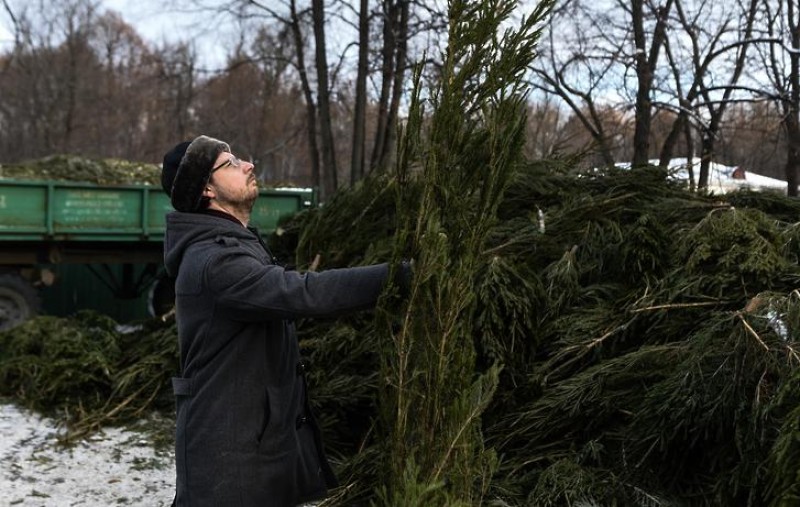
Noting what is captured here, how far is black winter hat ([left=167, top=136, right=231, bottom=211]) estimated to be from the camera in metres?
2.08

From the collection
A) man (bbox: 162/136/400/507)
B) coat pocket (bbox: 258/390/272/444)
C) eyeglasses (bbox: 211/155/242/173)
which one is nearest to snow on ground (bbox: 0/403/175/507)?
man (bbox: 162/136/400/507)

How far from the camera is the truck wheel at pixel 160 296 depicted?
31.3 ft

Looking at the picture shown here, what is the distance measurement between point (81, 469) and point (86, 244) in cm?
522

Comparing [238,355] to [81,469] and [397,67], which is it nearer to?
[81,469]

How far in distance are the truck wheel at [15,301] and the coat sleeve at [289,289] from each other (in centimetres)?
730

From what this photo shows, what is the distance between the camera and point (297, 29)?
15375 millimetres

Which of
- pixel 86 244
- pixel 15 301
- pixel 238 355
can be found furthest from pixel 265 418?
pixel 86 244

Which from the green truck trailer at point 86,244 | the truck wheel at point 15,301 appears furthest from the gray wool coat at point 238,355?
the truck wheel at point 15,301

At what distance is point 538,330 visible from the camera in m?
3.64

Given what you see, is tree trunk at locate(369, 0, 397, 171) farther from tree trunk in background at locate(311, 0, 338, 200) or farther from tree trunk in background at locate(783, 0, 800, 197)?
tree trunk in background at locate(783, 0, 800, 197)

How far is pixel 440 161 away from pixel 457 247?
0.23 m

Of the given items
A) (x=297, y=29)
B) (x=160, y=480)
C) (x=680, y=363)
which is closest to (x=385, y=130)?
(x=297, y=29)

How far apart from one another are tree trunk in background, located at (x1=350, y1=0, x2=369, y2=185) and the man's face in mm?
11331

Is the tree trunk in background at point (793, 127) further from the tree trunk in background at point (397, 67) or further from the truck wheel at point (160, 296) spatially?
the truck wheel at point (160, 296)
